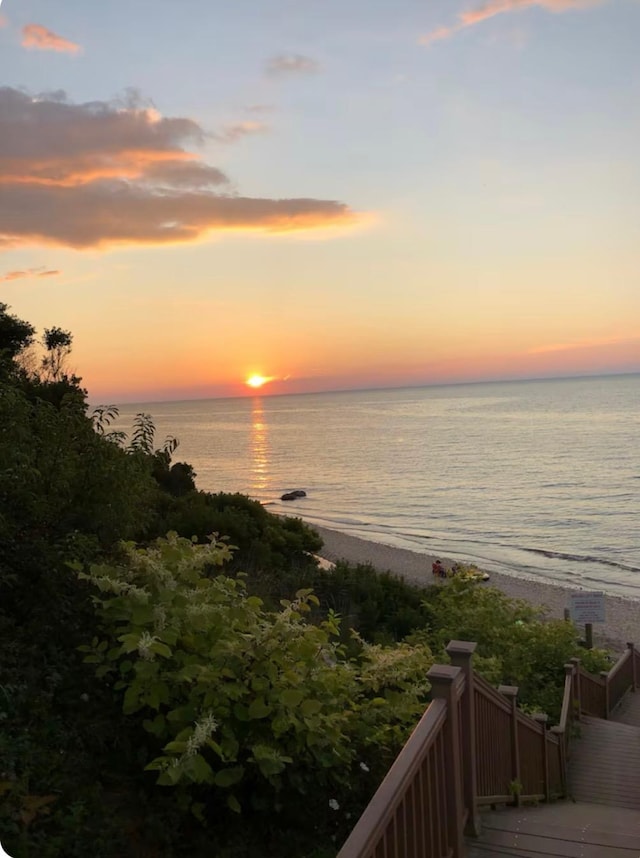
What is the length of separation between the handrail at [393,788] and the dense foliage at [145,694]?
90 centimetres

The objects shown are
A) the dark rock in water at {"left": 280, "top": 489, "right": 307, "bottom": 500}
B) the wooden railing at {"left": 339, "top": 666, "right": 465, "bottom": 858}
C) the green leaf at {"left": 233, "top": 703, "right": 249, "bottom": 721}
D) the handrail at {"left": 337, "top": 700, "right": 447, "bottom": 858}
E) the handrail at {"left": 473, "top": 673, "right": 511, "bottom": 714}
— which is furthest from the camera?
the dark rock in water at {"left": 280, "top": 489, "right": 307, "bottom": 500}

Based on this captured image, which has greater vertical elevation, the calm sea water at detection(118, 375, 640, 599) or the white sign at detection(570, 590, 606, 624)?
the white sign at detection(570, 590, 606, 624)

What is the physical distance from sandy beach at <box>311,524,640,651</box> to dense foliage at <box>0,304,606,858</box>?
1551 cm

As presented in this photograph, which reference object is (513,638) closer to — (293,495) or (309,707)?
(309,707)

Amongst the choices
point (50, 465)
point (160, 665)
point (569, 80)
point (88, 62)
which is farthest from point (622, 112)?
point (160, 665)

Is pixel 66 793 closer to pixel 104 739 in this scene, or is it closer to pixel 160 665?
pixel 104 739

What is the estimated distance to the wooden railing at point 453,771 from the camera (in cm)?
245

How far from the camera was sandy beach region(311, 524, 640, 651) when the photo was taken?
77.3ft

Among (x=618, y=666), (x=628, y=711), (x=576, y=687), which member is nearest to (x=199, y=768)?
(x=576, y=687)

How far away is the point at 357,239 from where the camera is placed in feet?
83.7

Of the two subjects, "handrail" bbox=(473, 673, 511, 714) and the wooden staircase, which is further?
"handrail" bbox=(473, 673, 511, 714)

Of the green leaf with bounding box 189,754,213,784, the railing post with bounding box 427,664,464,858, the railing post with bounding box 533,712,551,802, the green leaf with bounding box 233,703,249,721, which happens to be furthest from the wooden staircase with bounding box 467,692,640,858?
the green leaf with bounding box 189,754,213,784

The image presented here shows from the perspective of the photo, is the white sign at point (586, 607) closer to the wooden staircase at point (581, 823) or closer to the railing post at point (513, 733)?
the wooden staircase at point (581, 823)

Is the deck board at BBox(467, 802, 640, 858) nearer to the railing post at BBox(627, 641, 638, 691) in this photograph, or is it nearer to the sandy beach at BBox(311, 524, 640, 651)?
the railing post at BBox(627, 641, 638, 691)
